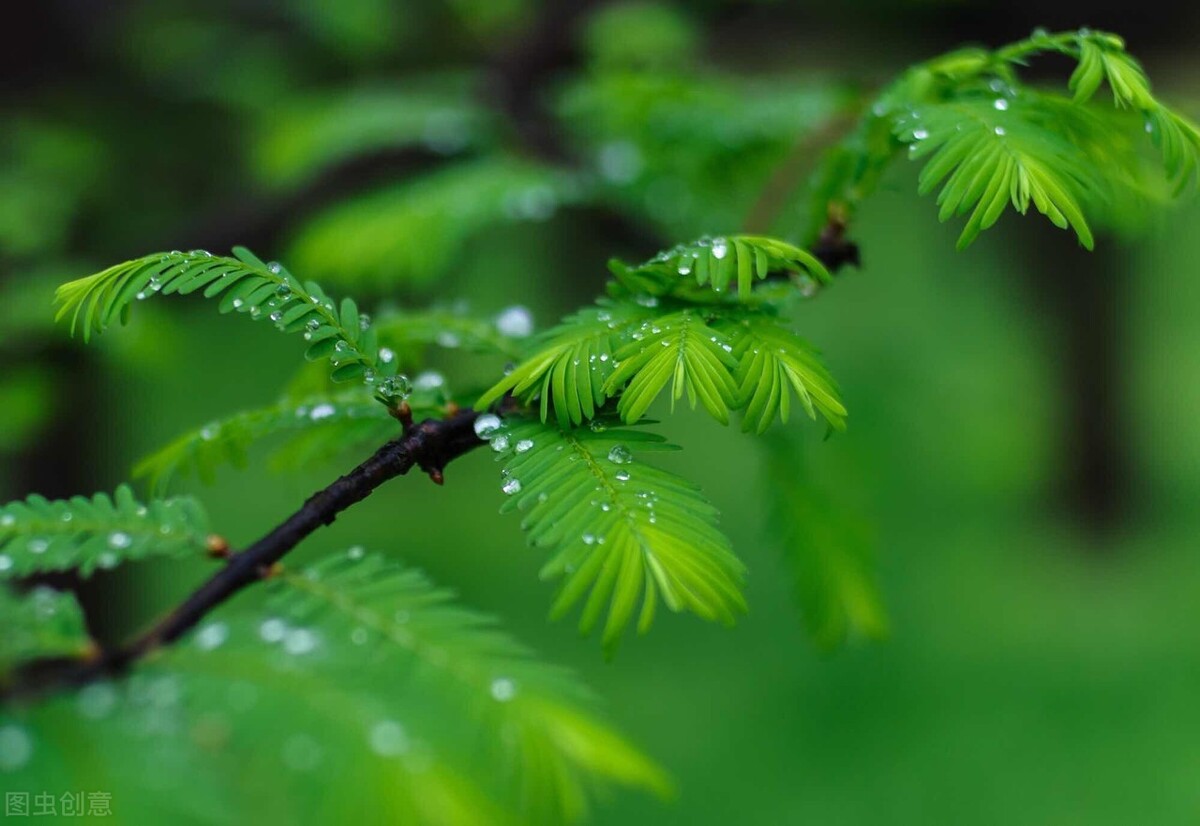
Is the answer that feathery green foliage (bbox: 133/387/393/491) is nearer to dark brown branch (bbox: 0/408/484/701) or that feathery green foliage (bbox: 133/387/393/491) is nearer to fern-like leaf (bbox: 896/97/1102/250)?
dark brown branch (bbox: 0/408/484/701)

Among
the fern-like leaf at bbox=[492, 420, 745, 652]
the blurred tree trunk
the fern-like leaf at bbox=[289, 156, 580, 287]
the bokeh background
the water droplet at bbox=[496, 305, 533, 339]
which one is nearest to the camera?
the fern-like leaf at bbox=[492, 420, 745, 652]

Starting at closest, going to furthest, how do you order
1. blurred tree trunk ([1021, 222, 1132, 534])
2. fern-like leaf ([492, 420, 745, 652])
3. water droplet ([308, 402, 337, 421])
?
fern-like leaf ([492, 420, 745, 652]) → water droplet ([308, 402, 337, 421]) → blurred tree trunk ([1021, 222, 1132, 534])

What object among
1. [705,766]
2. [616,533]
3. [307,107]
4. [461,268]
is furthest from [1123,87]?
[705,766]

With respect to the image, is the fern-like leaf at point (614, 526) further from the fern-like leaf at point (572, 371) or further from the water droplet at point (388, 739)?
the water droplet at point (388, 739)

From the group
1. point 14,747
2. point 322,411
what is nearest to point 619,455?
point 322,411

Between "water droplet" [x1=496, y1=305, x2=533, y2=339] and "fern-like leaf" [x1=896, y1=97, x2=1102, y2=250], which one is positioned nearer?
"fern-like leaf" [x1=896, y1=97, x2=1102, y2=250]

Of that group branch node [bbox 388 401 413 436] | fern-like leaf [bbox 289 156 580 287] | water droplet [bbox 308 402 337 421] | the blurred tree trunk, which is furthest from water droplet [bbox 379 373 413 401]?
the blurred tree trunk
